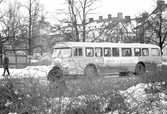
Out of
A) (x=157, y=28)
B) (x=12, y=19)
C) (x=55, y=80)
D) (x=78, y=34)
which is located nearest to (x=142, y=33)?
(x=157, y=28)

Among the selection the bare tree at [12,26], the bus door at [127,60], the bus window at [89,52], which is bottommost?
the bus door at [127,60]

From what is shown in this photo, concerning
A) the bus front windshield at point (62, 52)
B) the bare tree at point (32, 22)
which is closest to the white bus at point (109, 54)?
the bus front windshield at point (62, 52)

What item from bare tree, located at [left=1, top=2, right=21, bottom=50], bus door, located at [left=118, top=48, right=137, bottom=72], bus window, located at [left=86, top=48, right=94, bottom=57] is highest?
bare tree, located at [left=1, top=2, right=21, bottom=50]

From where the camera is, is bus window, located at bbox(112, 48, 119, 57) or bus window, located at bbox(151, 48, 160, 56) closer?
bus window, located at bbox(112, 48, 119, 57)

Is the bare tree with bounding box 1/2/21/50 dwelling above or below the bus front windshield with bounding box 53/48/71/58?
above

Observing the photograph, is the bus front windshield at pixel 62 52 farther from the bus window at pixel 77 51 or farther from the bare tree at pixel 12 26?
the bare tree at pixel 12 26

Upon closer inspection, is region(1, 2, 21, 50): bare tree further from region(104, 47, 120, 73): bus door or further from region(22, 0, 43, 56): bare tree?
region(104, 47, 120, 73): bus door

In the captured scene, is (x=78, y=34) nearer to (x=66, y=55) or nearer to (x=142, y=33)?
(x=142, y=33)

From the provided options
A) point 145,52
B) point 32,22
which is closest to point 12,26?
point 32,22

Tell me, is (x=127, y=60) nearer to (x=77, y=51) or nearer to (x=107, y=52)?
(x=107, y=52)

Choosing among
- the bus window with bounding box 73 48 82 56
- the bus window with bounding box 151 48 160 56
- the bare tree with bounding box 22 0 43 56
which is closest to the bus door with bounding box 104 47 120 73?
the bus window with bounding box 73 48 82 56

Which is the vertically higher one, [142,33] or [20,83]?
[142,33]

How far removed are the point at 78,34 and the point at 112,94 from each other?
80.7 feet

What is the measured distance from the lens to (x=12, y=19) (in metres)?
42.6
